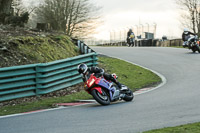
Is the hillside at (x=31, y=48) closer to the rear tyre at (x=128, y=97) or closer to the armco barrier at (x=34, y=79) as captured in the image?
the armco barrier at (x=34, y=79)

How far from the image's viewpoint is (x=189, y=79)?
14.2 m

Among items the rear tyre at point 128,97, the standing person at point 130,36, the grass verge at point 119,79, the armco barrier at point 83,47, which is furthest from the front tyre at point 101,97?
the standing person at point 130,36

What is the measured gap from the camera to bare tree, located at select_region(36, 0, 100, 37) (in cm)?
4519

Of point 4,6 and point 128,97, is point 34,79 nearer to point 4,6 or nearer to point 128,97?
point 128,97

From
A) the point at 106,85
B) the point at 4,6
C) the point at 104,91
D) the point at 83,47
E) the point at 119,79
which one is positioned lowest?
the point at 119,79

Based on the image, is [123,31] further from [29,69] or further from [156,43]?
[29,69]

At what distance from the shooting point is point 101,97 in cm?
Result: 940

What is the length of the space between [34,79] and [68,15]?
34.5m

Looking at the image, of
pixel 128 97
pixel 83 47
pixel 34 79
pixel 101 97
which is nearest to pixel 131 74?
pixel 83 47

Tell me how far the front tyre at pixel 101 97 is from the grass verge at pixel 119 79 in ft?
4.16

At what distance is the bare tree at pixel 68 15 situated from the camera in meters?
45.2

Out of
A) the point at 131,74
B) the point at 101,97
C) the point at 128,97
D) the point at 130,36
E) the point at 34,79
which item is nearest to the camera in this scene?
the point at 101,97

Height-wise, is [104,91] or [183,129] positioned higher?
[104,91]

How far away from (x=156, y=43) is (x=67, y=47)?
26457 millimetres
